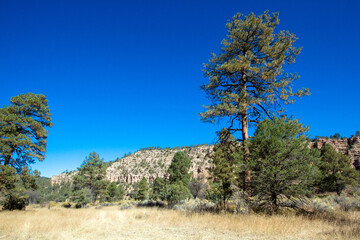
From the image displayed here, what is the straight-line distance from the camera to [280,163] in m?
7.64

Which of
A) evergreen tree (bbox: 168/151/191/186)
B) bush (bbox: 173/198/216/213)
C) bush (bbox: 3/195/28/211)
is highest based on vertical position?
evergreen tree (bbox: 168/151/191/186)

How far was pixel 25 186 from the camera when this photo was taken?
50.7 feet

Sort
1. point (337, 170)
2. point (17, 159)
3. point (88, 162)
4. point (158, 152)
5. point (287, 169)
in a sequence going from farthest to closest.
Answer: point (158, 152) → point (88, 162) → point (337, 170) → point (17, 159) → point (287, 169)

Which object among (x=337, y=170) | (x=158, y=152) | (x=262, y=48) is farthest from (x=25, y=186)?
(x=158, y=152)

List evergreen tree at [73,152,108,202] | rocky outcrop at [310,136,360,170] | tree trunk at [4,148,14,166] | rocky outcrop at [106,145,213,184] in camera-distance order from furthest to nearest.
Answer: rocky outcrop at [106,145,213,184] → rocky outcrop at [310,136,360,170] → evergreen tree at [73,152,108,202] → tree trunk at [4,148,14,166]

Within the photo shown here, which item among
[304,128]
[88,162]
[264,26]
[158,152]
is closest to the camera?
[304,128]

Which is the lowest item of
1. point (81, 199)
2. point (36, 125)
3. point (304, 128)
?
point (81, 199)

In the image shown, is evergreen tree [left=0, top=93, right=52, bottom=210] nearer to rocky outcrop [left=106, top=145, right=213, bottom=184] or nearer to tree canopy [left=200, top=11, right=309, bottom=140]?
tree canopy [left=200, top=11, right=309, bottom=140]

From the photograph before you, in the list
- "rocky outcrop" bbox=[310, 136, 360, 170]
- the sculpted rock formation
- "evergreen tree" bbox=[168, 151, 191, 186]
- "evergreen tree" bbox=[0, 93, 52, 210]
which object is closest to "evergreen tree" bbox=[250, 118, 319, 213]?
"evergreen tree" bbox=[0, 93, 52, 210]

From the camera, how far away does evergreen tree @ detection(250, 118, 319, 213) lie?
7430mm

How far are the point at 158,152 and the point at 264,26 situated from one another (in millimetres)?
158130

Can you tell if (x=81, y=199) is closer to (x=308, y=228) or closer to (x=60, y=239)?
(x=60, y=239)

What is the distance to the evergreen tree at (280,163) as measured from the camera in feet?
24.4

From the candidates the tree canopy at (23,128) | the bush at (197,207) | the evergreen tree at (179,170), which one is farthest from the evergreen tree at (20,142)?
the evergreen tree at (179,170)
